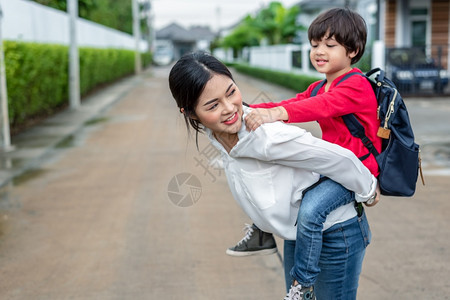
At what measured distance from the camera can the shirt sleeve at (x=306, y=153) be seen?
71.5 inches

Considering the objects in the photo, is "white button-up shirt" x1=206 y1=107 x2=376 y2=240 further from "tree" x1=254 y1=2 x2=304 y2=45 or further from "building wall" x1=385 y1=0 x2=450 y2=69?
"tree" x1=254 y1=2 x2=304 y2=45

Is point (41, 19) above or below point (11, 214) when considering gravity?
above

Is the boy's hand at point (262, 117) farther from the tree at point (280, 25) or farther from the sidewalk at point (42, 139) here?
the tree at point (280, 25)

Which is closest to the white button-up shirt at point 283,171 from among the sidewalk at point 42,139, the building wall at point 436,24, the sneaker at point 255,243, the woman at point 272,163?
the woman at point 272,163

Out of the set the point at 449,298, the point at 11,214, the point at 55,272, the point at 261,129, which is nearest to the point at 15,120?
the point at 11,214

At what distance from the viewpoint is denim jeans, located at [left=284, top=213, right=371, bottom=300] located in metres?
2.08

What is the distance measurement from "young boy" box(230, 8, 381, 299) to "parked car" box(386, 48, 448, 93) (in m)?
14.3

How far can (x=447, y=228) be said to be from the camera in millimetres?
5305

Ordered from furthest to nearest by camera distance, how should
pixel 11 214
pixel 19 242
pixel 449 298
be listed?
pixel 11 214, pixel 19 242, pixel 449 298

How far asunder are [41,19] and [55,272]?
12276mm

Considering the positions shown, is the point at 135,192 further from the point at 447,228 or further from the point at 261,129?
the point at 261,129

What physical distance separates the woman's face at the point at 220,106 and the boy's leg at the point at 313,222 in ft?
1.15

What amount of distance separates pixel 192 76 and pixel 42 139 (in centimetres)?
943

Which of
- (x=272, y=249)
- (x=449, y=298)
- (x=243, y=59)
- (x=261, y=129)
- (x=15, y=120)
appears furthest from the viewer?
(x=243, y=59)
